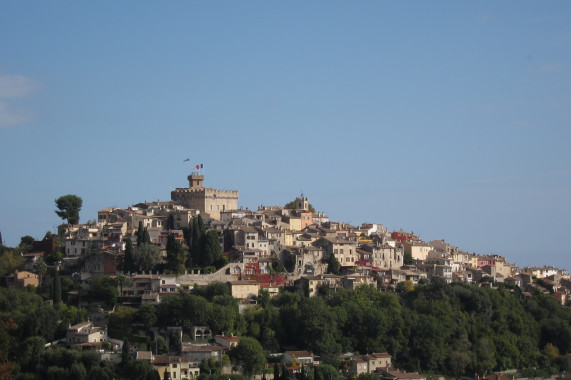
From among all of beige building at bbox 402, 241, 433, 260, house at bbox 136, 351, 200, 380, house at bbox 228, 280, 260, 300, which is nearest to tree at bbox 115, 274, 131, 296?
house at bbox 228, 280, 260, 300

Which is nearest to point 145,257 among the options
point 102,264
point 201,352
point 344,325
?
point 102,264

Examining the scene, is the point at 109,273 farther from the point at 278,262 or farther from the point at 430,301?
the point at 430,301

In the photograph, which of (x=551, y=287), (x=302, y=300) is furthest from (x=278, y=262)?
(x=551, y=287)

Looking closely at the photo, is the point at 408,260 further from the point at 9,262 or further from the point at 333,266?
the point at 9,262

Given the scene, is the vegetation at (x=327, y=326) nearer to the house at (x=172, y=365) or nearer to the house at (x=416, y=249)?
the house at (x=172, y=365)

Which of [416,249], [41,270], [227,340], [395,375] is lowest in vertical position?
[395,375]
